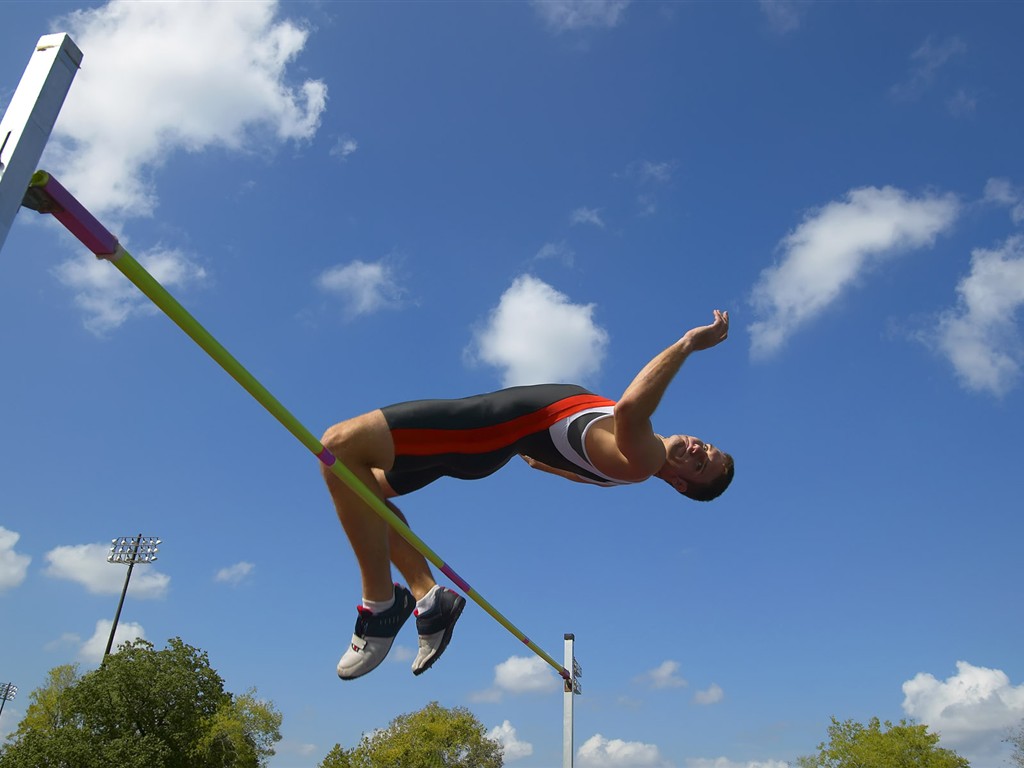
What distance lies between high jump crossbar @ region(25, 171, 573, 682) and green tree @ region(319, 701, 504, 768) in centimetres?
3299

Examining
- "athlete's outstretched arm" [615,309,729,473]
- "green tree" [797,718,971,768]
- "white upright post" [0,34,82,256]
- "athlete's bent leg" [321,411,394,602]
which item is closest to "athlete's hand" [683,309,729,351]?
"athlete's outstretched arm" [615,309,729,473]

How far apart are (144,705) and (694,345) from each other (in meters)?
32.7

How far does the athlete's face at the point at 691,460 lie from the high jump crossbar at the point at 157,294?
1.61 metres

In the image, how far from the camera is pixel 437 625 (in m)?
4.23

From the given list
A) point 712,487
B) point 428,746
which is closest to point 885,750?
point 428,746

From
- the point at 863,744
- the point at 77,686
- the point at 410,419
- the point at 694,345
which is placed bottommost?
the point at 410,419

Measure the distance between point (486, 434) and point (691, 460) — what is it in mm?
1281

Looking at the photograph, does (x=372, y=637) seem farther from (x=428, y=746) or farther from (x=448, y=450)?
(x=428, y=746)

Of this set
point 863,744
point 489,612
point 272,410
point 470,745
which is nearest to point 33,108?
point 272,410

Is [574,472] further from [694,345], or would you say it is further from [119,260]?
[119,260]

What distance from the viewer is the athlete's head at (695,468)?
4434mm

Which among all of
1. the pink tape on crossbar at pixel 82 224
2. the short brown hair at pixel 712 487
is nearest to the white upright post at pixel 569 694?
the short brown hair at pixel 712 487

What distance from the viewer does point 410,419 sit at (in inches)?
143

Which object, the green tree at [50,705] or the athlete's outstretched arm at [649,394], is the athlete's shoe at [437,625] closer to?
the athlete's outstretched arm at [649,394]
